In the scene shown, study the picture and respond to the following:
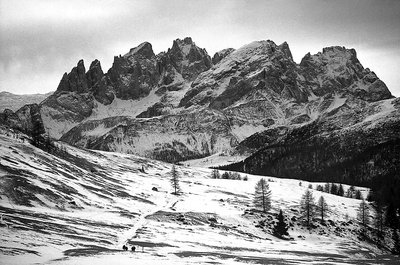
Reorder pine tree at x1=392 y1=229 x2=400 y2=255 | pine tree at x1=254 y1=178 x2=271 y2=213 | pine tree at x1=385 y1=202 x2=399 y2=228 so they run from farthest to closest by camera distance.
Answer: pine tree at x1=385 y1=202 x2=399 y2=228 < pine tree at x1=254 y1=178 x2=271 y2=213 < pine tree at x1=392 y1=229 x2=400 y2=255

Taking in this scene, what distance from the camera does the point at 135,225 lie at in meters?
84.8

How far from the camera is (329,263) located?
6700cm

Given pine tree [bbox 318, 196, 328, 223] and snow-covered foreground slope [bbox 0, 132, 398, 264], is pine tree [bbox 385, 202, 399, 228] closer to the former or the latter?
snow-covered foreground slope [bbox 0, 132, 398, 264]

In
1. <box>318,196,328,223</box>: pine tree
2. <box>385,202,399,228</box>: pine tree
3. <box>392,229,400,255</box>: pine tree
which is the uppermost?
<box>318,196,328,223</box>: pine tree

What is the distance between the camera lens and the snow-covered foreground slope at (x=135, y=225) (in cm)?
5719

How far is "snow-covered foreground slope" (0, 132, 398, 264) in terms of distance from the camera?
2251 inches

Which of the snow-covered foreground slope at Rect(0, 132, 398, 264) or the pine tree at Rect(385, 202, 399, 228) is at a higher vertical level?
the snow-covered foreground slope at Rect(0, 132, 398, 264)

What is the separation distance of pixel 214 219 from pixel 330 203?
72.0 m

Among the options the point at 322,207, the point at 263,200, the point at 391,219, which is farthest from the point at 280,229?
the point at 391,219

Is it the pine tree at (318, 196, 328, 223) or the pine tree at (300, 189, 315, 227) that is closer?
the pine tree at (300, 189, 315, 227)

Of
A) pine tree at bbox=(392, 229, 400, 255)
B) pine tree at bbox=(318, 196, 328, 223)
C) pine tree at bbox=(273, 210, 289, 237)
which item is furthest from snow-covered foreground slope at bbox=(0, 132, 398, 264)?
pine tree at bbox=(392, 229, 400, 255)

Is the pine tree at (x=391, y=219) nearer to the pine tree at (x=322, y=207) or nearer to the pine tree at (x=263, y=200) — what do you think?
the pine tree at (x=322, y=207)

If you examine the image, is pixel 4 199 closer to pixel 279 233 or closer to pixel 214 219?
pixel 214 219

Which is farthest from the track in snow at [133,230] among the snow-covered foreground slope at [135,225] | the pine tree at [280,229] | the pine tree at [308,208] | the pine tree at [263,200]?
the pine tree at [308,208]
